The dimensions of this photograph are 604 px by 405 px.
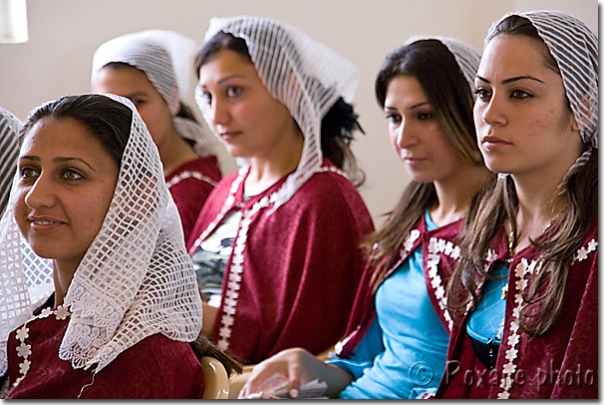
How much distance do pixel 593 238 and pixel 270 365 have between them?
0.65 metres

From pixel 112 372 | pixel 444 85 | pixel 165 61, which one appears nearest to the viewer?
pixel 112 372

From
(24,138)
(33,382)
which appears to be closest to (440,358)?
(33,382)

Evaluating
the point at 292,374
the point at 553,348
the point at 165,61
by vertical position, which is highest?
the point at 165,61

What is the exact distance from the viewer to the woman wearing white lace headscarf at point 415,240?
150 centimetres

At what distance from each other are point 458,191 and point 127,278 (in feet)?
2.33

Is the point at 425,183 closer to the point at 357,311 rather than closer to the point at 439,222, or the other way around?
the point at 439,222

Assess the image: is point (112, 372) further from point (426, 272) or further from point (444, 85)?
point (444, 85)

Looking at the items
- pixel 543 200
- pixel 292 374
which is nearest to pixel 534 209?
pixel 543 200

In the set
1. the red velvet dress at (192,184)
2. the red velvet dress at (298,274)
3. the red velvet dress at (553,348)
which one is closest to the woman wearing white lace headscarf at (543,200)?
the red velvet dress at (553,348)

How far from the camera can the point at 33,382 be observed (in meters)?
1.18

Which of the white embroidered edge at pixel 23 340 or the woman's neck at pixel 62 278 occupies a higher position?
the woman's neck at pixel 62 278

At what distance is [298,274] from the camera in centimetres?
176

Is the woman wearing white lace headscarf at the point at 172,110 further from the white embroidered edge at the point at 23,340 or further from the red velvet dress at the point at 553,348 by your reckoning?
the red velvet dress at the point at 553,348

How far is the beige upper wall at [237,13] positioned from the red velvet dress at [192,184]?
488mm
